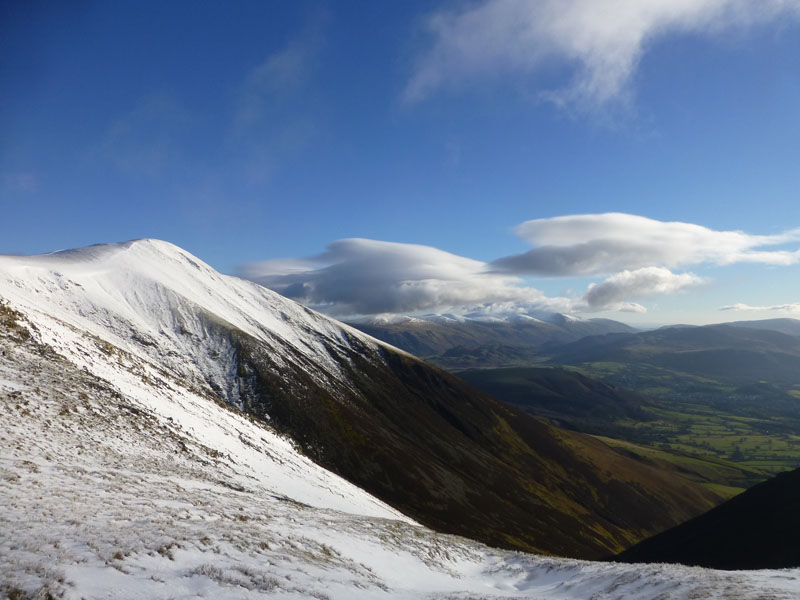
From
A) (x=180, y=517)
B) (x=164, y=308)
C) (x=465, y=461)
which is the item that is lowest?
(x=465, y=461)

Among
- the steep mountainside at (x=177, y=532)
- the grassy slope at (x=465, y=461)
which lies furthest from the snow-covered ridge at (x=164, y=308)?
the steep mountainside at (x=177, y=532)

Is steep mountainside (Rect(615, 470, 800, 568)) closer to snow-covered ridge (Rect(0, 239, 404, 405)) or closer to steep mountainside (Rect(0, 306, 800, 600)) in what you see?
steep mountainside (Rect(0, 306, 800, 600))

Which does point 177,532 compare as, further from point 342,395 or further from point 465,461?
point 465,461

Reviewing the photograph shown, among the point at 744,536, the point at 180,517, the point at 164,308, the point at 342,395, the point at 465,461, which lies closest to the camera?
the point at 180,517

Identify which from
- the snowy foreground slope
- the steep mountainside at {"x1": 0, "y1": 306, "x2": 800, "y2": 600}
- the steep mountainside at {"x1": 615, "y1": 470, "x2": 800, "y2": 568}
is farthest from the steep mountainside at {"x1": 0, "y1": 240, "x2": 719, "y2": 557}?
the steep mountainside at {"x1": 615, "y1": 470, "x2": 800, "y2": 568}

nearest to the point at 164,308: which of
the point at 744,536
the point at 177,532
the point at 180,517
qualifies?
the point at 180,517

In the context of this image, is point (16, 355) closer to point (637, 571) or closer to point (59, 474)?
point (59, 474)

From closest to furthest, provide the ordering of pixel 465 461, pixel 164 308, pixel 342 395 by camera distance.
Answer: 1. pixel 164 308
2. pixel 342 395
3. pixel 465 461
